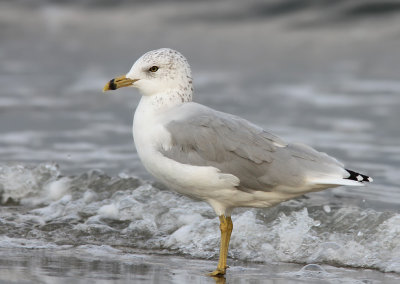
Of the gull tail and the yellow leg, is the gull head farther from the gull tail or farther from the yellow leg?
the gull tail

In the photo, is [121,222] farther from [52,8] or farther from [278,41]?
[52,8]

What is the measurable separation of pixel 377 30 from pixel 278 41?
188cm

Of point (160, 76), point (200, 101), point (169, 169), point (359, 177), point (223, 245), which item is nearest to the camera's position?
point (359, 177)

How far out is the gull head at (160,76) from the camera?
20.0 ft

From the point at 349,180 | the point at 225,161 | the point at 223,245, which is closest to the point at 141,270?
the point at 223,245

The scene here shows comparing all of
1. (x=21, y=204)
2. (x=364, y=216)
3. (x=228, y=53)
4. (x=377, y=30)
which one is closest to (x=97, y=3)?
(x=228, y=53)

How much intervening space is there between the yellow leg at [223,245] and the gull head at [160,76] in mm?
925

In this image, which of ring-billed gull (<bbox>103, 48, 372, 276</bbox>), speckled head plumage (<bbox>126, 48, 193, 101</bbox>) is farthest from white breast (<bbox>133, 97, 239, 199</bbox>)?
speckled head plumage (<bbox>126, 48, 193, 101</bbox>)

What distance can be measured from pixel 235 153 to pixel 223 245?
0.69 m

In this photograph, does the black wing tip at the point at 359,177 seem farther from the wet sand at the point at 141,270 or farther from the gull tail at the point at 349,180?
the wet sand at the point at 141,270

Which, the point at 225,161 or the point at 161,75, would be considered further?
the point at 161,75

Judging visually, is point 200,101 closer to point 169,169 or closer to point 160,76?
point 160,76

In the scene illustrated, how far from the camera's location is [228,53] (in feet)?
53.3

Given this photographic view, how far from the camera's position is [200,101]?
12.5 m
